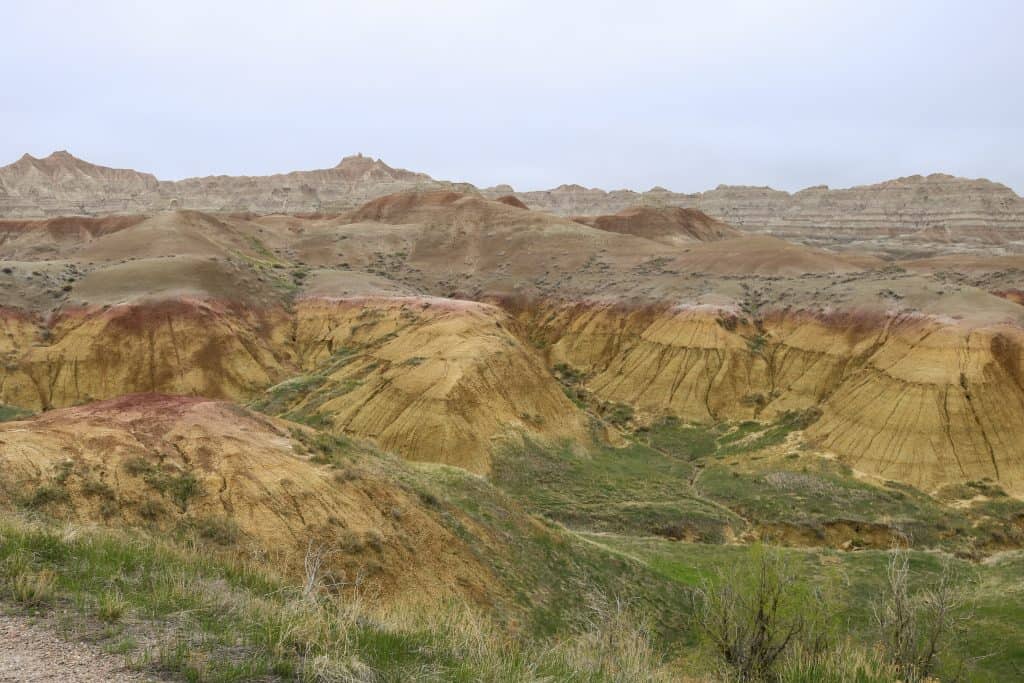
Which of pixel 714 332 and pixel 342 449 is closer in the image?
pixel 342 449

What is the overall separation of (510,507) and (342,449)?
5.50m

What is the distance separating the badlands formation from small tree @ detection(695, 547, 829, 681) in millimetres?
5678

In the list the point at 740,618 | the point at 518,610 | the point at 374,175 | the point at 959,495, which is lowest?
the point at 959,495

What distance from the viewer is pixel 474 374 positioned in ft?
123

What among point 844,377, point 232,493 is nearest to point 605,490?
point 844,377

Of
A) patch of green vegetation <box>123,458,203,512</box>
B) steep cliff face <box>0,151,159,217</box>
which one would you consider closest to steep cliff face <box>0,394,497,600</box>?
patch of green vegetation <box>123,458,203,512</box>

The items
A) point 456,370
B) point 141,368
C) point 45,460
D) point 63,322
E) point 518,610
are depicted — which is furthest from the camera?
point 63,322

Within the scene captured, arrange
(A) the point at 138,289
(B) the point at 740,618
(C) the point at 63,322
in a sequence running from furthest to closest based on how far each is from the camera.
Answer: (A) the point at 138,289 < (C) the point at 63,322 < (B) the point at 740,618

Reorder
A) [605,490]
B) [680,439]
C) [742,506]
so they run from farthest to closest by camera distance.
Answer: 1. [680,439]
2. [605,490]
3. [742,506]

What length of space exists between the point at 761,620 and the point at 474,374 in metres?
27.6

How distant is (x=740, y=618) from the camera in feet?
35.8

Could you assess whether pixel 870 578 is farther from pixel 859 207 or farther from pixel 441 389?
pixel 859 207

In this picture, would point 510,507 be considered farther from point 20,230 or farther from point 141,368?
point 20,230

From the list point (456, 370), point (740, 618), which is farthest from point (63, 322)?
point (740, 618)
